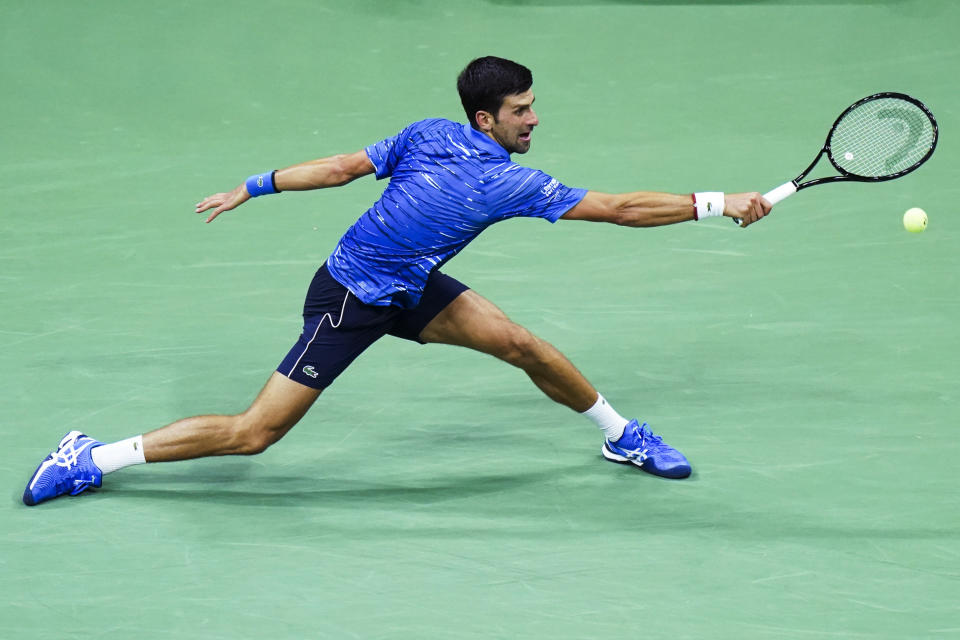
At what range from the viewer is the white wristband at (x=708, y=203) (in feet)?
18.7

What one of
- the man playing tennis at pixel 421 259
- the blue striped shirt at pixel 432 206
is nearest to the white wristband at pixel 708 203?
the man playing tennis at pixel 421 259

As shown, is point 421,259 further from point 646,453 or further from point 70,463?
point 70,463

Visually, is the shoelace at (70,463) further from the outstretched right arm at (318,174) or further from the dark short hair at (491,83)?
the dark short hair at (491,83)

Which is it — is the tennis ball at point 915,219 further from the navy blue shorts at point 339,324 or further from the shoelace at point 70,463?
the shoelace at point 70,463

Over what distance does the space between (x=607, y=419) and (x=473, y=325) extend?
0.74m

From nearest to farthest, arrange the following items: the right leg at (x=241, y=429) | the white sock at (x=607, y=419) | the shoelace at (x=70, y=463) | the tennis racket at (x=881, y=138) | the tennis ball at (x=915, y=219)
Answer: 1. the right leg at (x=241, y=429)
2. the shoelace at (x=70, y=463)
3. the white sock at (x=607, y=419)
4. the tennis racket at (x=881, y=138)
5. the tennis ball at (x=915, y=219)

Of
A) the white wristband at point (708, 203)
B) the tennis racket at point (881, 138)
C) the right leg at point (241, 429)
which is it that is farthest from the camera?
the tennis racket at point (881, 138)

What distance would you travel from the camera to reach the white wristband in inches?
224

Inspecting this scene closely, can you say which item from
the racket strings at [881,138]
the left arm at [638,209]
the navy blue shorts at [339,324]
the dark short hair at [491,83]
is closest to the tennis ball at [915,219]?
the racket strings at [881,138]

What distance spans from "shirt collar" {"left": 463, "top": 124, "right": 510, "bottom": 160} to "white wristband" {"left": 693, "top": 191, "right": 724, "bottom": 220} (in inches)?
32.0

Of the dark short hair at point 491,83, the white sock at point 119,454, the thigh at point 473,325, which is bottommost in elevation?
the white sock at point 119,454

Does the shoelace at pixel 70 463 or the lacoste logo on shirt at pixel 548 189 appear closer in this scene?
the lacoste logo on shirt at pixel 548 189

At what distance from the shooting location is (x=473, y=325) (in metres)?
6.03

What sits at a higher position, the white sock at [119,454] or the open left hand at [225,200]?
the open left hand at [225,200]
